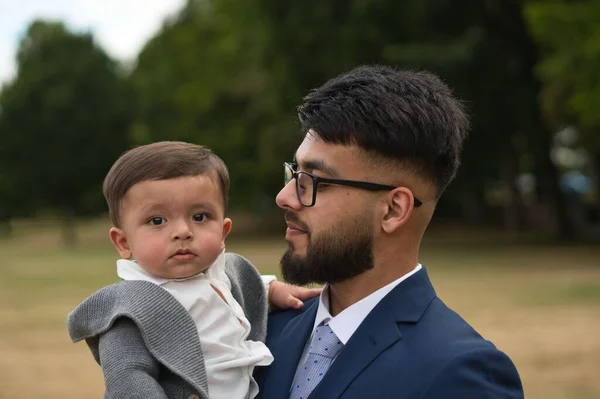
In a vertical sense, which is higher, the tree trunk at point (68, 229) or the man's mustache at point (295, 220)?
the tree trunk at point (68, 229)

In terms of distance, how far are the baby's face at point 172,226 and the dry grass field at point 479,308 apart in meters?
6.25

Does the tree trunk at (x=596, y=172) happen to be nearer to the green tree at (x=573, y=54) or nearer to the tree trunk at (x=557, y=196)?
the tree trunk at (x=557, y=196)

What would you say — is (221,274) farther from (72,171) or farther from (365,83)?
(72,171)

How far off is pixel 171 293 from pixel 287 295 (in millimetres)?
592

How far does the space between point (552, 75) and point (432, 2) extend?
5.39m

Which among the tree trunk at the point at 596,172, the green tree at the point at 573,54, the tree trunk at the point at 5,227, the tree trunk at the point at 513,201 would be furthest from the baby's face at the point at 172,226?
the tree trunk at the point at 5,227

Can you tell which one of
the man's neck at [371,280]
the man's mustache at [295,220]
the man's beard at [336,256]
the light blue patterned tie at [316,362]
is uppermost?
the man's mustache at [295,220]

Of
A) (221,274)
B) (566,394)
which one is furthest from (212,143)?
(221,274)

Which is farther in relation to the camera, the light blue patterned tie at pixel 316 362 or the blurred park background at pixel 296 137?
the blurred park background at pixel 296 137

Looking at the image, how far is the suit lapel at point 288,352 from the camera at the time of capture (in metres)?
2.79

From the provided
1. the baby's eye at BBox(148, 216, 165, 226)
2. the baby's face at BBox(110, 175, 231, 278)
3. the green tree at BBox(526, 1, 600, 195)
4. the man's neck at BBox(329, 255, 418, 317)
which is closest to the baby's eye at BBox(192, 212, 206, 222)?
the baby's face at BBox(110, 175, 231, 278)

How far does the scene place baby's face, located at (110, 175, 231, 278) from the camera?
2.78m

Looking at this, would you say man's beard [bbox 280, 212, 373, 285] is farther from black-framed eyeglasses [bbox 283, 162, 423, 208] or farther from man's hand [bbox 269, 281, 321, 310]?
man's hand [bbox 269, 281, 321, 310]

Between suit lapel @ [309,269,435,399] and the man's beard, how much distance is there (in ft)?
0.45
